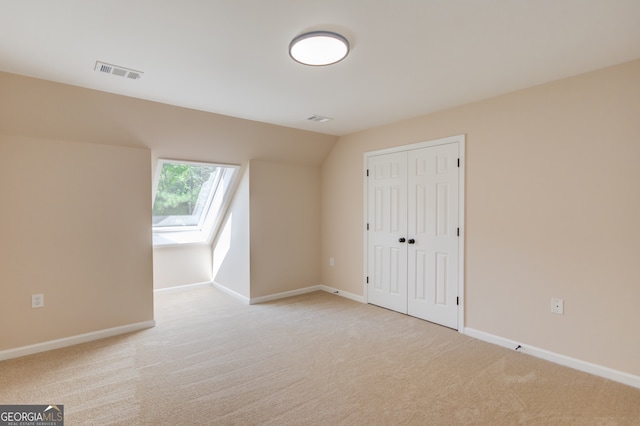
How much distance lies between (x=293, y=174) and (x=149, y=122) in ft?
6.72

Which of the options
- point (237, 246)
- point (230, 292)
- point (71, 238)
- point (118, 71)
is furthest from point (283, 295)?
point (118, 71)

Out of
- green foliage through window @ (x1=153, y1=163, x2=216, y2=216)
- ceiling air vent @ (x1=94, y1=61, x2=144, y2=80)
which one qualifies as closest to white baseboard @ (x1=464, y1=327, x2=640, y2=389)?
ceiling air vent @ (x1=94, y1=61, x2=144, y2=80)

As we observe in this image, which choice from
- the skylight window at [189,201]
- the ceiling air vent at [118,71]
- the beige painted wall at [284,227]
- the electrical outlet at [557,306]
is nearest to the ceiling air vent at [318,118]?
the beige painted wall at [284,227]

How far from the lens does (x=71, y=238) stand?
311 centimetres

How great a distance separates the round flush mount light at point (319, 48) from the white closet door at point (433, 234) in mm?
1878

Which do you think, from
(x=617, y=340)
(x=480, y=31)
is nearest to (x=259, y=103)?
(x=480, y=31)

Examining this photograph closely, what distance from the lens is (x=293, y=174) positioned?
4793 millimetres

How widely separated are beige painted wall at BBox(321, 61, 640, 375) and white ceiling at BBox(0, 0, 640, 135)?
0.26m

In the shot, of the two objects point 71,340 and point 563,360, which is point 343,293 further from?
point 71,340

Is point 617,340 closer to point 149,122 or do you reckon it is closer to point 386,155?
point 386,155

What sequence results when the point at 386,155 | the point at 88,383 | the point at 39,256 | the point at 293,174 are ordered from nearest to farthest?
the point at 88,383
the point at 39,256
the point at 386,155
the point at 293,174

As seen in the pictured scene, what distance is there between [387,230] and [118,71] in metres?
3.20

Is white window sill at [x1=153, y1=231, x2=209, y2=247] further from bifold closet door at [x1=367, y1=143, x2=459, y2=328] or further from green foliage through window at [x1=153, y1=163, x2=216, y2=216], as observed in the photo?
bifold closet door at [x1=367, y1=143, x2=459, y2=328]

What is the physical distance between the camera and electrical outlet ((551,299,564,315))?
8.89ft
